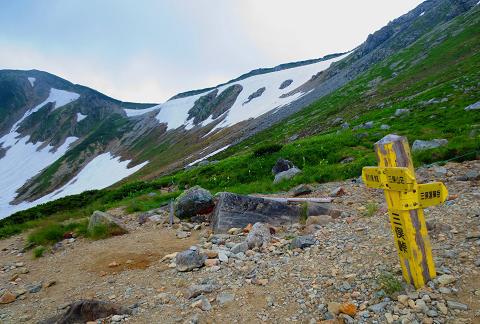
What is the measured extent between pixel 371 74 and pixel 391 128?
4929 cm

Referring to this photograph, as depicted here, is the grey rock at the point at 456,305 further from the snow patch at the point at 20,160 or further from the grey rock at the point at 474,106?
the snow patch at the point at 20,160

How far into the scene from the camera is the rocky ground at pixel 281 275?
5.36 metres

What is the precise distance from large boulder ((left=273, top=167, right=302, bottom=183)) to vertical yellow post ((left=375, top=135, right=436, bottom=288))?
12873mm

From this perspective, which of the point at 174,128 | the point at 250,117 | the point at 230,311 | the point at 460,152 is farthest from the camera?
the point at 174,128

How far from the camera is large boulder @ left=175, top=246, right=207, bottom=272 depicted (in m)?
8.77

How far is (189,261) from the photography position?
887cm

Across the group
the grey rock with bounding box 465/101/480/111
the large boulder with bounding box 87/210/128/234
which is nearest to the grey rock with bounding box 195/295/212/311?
the large boulder with bounding box 87/210/128/234

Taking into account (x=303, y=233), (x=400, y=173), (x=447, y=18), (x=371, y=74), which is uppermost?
(x=447, y=18)

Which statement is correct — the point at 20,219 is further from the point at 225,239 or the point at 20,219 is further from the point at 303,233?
the point at 303,233

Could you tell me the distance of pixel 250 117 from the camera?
8600 centimetres

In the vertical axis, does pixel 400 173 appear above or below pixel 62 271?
above

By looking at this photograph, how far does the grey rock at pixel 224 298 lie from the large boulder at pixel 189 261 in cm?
190

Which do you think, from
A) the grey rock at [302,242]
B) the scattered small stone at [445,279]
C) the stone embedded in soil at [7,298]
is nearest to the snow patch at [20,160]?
the stone embedded in soil at [7,298]

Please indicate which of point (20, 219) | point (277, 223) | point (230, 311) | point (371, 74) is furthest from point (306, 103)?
point (230, 311)
